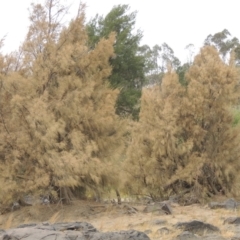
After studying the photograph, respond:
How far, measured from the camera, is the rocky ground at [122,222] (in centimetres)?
724

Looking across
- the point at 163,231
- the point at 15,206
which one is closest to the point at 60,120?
the point at 15,206

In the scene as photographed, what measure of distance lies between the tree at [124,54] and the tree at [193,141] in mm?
8479

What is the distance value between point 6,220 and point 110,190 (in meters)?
3.30

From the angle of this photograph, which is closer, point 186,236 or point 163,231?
point 186,236

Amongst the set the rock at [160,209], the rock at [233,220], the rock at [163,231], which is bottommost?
the rock at [160,209]

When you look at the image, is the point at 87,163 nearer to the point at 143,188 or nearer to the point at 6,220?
the point at 6,220

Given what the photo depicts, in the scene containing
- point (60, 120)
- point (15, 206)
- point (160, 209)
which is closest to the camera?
point (160, 209)

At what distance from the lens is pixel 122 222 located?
451 inches

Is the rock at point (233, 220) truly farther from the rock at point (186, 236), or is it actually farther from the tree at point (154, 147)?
the tree at point (154, 147)

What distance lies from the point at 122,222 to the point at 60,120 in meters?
3.57

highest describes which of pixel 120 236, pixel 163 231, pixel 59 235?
pixel 59 235

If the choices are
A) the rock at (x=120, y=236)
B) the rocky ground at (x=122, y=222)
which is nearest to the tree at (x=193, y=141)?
the rocky ground at (x=122, y=222)

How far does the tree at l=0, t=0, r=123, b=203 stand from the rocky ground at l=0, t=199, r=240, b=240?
2.02 feet

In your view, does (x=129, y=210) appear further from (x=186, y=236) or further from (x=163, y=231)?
(x=186, y=236)
